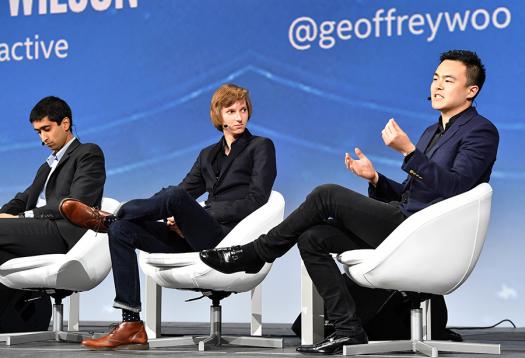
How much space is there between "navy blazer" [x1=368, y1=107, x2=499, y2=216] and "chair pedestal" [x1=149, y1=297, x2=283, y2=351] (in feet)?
2.77

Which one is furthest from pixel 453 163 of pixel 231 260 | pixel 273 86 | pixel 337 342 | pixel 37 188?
pixel 273 86

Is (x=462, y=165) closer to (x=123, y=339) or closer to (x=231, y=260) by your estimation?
(x=231, y=260)

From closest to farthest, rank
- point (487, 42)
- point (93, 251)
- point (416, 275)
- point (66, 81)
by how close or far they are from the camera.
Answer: point (416, 275)
point (93, 251)
point (487, 42)
point (66, 81)

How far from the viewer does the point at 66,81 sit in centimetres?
595

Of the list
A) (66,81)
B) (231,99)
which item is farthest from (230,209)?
(66,81)

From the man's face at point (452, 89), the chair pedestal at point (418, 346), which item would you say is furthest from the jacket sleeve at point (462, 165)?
the chair pedestal at point (418, 346)

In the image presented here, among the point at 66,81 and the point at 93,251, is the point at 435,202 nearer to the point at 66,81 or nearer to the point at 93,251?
the point at 93,251

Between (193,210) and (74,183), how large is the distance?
0.82 metres

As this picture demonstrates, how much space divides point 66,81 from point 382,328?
10.5 ft

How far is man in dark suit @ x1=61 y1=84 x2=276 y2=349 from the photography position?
3467mm

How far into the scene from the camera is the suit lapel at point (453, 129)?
3221 millimetres

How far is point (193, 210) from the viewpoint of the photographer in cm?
355

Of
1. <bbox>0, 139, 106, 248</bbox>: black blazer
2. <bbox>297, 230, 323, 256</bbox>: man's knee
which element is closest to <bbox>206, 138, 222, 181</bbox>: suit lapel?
<bbox>0, 139, 106, 248</bbox>: black blazer

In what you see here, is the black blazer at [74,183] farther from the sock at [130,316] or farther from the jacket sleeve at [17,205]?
the sock at [130,316]
